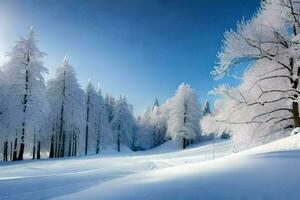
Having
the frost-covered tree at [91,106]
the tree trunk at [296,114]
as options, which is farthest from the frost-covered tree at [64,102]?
the tree trunk at [296,114]

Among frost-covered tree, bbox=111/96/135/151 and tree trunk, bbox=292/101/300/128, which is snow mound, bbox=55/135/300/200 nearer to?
tree trunk, bbox=292/101/300/128

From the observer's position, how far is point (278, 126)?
1154 centimetres

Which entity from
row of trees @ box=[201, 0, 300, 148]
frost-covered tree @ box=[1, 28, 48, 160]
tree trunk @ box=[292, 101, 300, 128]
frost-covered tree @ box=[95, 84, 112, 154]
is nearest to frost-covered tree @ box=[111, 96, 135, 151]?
frost-covered tree @ box=[95, 84, 112, 154]

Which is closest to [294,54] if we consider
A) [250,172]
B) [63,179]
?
[250,172]

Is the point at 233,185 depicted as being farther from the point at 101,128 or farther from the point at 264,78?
the point at 101,128

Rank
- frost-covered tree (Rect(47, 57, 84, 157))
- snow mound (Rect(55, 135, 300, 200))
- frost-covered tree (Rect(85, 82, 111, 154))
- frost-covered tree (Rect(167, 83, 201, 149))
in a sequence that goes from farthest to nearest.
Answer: frost-covered tree (Rect(167, 83, 201, 149)) < frost-covered tree (Rect(85, 82, 111, 154)) < frost-covered tree (Rect(47, 57, 84, 157)) < snow mound (Rect(55, 135, 300, 200))

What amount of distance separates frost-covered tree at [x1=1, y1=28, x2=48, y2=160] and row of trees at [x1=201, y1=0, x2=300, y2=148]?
62.3 ft

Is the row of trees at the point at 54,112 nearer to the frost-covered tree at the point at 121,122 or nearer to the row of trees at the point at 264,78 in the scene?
the frost-covered tree at the point at 121,122

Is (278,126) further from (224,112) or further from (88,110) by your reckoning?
(88,110)

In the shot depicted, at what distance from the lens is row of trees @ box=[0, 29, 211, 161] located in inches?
1019

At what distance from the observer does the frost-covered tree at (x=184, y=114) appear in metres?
50.2

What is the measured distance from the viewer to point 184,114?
51.0 meters

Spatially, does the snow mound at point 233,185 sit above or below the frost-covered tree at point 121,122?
below

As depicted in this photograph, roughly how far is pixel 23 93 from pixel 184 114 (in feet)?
100
